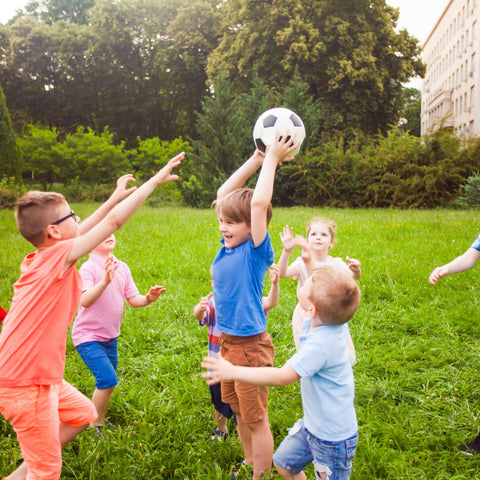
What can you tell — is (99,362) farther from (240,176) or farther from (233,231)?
(240,176)

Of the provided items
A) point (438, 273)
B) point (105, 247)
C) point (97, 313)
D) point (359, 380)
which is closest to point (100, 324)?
point (97, 313)

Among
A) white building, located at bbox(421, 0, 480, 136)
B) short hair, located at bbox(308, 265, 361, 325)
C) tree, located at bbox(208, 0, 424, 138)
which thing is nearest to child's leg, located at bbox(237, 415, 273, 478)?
short hair, located at bbox(308, 265, 361, 325)

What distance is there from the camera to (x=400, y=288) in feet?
20.0

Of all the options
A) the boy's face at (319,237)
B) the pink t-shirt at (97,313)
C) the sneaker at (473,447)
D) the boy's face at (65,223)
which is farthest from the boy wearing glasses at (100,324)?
the sneaker at (473,447)

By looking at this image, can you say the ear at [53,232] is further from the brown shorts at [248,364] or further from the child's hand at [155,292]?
the brown shorts at [248,364]

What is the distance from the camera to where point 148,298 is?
3.07 m

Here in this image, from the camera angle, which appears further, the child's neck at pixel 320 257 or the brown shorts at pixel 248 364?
the child's neck at pixel 320 257

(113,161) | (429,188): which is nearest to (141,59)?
(113,161)

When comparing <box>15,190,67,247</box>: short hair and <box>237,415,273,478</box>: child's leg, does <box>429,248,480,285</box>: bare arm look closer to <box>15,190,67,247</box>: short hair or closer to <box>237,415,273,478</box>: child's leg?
<box>237,415,273,478</box>: child's leg

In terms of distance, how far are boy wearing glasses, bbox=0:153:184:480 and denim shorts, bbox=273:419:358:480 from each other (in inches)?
45.9

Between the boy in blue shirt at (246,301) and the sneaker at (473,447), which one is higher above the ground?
the boy in blue shirt at (246,301)

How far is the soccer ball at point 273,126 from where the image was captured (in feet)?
10.3

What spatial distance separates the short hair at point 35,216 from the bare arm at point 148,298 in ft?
3.27

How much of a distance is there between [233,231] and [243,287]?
0.34 metres
